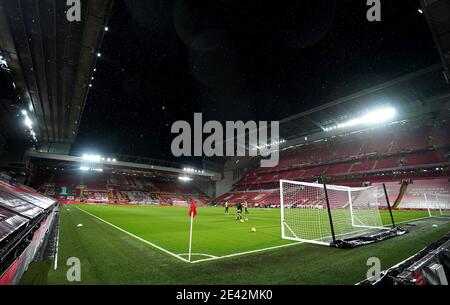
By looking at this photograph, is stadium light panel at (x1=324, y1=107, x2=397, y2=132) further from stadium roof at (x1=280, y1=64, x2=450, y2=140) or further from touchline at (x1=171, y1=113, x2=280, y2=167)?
touchline at (x1=171, y1=113, x2=280, y2=167)

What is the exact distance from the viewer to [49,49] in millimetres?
13164

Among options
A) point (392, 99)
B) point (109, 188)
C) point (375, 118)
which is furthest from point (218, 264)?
point (109, 188)

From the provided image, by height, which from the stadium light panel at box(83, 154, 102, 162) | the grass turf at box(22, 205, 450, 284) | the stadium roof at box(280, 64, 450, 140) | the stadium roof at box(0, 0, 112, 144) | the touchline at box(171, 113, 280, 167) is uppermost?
the stadium roof at box(280, 64, 450, 140)

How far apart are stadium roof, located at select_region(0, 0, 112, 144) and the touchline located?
15.9 meters

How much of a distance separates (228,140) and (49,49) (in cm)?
4351

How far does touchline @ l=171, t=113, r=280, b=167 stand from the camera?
3653 centimetres

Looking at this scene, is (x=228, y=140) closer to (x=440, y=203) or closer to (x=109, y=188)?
(x=109, y=188)

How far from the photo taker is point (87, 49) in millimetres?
13562

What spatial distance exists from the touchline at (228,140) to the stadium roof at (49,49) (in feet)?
52.1

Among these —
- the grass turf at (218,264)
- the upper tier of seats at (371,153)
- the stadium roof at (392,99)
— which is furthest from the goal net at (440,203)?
the grass turf at (218,264)

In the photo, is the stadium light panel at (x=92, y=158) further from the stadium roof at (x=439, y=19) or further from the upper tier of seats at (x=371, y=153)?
the stadium roof at (x=439, y=19)

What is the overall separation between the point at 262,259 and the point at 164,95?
22184 millimetres

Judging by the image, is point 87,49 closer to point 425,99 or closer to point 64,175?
point 425,99

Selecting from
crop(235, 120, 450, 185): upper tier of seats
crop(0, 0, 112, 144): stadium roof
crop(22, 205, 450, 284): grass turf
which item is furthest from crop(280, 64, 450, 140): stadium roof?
crop(0, 0, 112, 144): stadium roof
